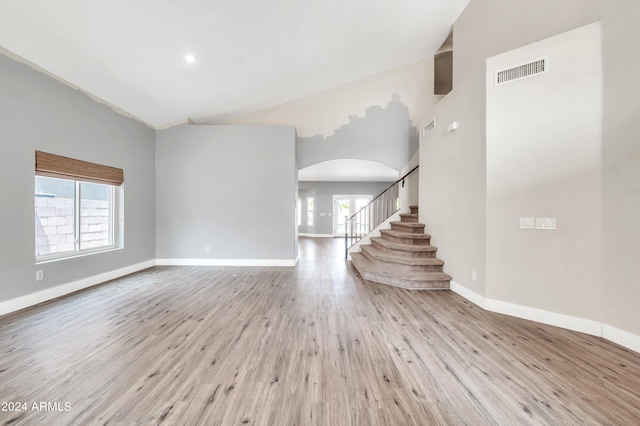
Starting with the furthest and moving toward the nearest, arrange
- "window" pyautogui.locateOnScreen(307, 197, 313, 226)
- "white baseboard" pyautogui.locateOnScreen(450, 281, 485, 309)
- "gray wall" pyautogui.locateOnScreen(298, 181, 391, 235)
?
"window" pyautogui.locateOnScreen(307, 197, 313, 226) → "gray wall" pyautogui.locateOnScreen(298, 181, 391, 235) → "white baseboard" pyautogui.locateOnScreen(450, 281, 485, 309)

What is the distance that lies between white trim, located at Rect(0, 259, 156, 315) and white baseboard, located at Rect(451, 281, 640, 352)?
18.5 feet

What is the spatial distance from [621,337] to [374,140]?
4.72 m

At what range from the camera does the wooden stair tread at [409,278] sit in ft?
12.0

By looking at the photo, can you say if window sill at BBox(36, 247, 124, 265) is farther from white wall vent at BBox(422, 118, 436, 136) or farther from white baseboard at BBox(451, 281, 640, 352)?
white wall vent at BBox(422, 118, 436, 136)

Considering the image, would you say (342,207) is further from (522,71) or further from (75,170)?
(75,170)

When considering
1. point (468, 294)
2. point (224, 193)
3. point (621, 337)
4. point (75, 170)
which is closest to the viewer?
point (621, 337)

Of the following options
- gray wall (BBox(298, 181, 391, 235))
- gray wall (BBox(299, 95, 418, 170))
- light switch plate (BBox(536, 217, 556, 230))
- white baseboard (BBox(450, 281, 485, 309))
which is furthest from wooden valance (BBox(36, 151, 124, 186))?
gray wall (BBox(298, 181, 391, 235))

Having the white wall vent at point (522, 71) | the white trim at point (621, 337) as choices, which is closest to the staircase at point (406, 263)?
the white trim at point (621, 337)

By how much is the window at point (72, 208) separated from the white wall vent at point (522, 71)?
583 cm

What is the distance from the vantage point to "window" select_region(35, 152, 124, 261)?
3.15 m

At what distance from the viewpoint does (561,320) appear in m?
2.47

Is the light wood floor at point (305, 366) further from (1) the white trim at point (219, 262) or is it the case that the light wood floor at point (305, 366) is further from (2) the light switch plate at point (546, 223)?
(1) the white trim at point (219, 262)

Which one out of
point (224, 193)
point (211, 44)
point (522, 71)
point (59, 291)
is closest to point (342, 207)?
point (224, 193)

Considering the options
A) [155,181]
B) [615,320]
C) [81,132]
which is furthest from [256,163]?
[615,320]
